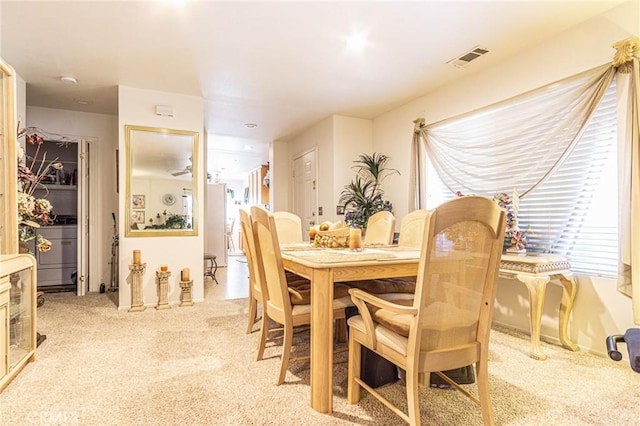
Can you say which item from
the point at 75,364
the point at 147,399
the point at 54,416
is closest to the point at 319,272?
the point at 147,399

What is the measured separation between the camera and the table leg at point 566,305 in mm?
2506

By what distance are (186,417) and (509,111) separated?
3.44 meters

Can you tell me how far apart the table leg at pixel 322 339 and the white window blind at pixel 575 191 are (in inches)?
84.7

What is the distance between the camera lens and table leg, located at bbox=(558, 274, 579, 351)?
8.22 ft

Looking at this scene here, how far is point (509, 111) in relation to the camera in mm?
3135

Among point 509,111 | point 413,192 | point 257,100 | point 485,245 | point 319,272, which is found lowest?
point 319,272

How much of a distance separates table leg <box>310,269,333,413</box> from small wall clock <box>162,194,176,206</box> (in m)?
2.96

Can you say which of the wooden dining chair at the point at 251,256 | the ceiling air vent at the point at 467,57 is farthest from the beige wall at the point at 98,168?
the ceiling air vent at the point at 467,57

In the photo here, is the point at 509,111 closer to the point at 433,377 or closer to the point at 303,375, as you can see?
the point at 433,377

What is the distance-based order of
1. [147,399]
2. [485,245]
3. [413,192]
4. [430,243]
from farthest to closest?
1. [413,192]
2. [147,399]
3. [485,245]
4. [430,243]

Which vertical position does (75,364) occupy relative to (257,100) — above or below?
below

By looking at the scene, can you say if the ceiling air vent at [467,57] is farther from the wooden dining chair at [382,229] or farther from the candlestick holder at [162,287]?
the candlestick holder at [162,287]

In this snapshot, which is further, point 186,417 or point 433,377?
point 433,377

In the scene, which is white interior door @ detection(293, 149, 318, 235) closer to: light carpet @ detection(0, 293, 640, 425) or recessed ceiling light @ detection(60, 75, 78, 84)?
light carpet @ detection(0, 293, 640, 425)
